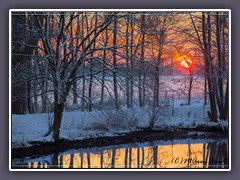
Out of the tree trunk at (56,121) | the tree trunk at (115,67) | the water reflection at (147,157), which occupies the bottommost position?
the water reflection at (147,157)

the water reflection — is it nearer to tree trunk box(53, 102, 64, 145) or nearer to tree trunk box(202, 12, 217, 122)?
tree trunk box(53, 102, 64, 145)

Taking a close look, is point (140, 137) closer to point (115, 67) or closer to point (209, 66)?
point (115, 67)

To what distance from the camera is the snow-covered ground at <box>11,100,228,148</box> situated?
17.2 ft

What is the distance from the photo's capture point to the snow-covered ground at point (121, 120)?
5254 millimetres

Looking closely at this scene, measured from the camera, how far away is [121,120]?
533cm

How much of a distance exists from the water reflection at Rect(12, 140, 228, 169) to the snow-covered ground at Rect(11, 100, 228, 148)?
0.21 m

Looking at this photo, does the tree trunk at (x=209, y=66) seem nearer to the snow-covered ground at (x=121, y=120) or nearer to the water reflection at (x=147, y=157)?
the snow-covered ground at (x=121, y=120)

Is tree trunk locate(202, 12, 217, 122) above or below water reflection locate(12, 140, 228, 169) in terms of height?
above

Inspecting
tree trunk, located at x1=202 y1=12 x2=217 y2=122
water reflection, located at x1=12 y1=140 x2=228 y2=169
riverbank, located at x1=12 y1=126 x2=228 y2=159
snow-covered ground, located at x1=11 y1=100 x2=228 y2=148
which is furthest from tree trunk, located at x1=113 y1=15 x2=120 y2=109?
tree trunk, located at x1=202 y1=12 x2=217 y2=122

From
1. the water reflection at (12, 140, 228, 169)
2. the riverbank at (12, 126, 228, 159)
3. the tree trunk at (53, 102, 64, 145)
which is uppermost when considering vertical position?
the tree trunk at (53, 102, 64, 145)

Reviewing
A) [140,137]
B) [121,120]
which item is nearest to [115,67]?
[121,120]

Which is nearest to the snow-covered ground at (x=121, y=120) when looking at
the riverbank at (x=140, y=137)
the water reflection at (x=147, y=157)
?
the riverbank at (x=140, y=137)

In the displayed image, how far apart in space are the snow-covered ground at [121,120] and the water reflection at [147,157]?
0.70 feet
